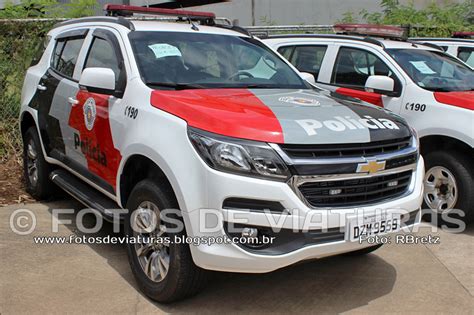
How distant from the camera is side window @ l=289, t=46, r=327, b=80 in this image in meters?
6.66

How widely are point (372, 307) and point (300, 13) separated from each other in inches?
660

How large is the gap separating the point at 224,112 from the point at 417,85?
9.89 ft

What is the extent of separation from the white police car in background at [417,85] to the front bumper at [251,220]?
2.07m

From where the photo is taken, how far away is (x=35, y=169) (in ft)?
18.9

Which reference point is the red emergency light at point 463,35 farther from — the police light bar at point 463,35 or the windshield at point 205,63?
the windshield at point 205,63

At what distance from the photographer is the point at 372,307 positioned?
141 inches

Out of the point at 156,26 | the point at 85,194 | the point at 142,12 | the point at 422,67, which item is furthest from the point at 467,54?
the point at 85,194

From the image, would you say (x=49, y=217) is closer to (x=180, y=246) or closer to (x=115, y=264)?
(x=115, y=264)

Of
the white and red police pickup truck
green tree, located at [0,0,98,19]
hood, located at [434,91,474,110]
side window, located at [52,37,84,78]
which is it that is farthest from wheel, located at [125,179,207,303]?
green tree, located at [0,0,98,19]

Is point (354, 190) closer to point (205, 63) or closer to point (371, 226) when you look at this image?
point (371, 226)

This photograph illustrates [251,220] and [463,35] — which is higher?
[463,35]

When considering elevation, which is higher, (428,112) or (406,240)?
(428,112)

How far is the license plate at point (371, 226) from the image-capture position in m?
3.16

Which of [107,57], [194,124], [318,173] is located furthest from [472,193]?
[107,57]
